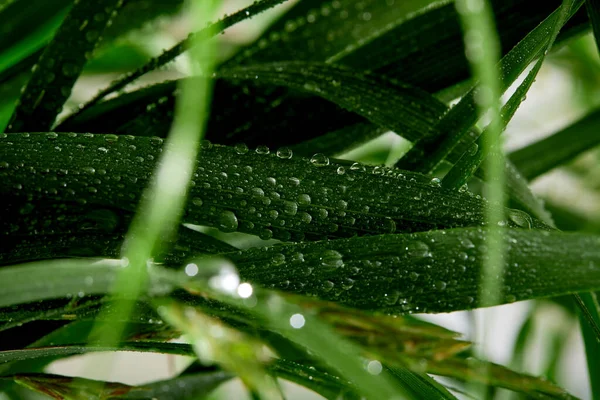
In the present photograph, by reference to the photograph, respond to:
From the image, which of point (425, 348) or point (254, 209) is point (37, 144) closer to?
point (254, 209)

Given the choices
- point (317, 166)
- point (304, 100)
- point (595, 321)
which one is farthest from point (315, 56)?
point (595, 321)

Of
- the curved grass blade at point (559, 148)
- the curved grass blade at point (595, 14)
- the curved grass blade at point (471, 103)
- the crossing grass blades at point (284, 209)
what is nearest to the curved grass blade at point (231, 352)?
the crossing grass blades at point (284, 209)

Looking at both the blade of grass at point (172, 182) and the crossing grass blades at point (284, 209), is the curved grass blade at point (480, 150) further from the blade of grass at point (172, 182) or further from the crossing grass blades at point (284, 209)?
the blade of grass at point (172, 182)

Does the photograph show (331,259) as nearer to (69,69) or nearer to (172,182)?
(172,182)

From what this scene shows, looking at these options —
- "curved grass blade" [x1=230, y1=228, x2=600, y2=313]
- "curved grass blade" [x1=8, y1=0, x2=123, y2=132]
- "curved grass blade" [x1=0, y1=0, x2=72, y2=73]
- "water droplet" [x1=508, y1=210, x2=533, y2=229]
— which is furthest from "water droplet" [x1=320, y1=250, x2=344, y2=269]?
"curved grass blade" [x1=0, y1=0, x2=72, y2=73]

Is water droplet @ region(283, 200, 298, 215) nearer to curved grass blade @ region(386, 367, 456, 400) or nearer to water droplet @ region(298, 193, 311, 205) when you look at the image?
water droplet @ region(298, 193, 311, 205)


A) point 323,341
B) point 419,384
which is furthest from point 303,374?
point 323,341
